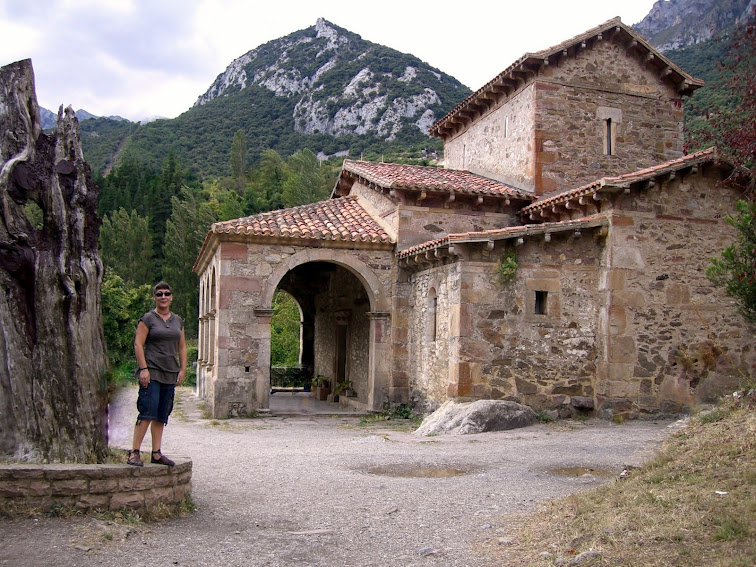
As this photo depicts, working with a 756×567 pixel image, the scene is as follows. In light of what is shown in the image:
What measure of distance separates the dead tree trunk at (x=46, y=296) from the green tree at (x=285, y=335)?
78.8 feet

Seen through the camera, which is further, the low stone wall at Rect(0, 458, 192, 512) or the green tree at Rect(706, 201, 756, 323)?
the green tree at Rect(706, 201, 756, 323)

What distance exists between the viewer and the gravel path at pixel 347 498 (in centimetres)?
464

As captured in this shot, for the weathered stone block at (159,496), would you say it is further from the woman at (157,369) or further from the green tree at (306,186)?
the green tree at (306,186)

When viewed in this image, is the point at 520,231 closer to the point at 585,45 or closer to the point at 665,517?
the point at 585,45

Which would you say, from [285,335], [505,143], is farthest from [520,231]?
[285,335]

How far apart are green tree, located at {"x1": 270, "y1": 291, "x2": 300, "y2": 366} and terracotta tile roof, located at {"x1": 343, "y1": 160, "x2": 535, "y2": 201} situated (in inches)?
585

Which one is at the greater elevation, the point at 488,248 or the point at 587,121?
the point at 587,121

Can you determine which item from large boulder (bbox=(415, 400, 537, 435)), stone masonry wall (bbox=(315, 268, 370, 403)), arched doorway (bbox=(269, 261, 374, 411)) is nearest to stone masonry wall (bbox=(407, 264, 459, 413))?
large boulder (bbox=(415, 400, 537, 435))

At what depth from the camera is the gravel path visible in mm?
4641

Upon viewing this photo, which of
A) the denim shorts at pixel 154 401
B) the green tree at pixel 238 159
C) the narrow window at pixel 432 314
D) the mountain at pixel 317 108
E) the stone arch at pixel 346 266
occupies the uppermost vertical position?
the mountain at pixel 317 108

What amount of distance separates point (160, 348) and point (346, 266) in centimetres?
886

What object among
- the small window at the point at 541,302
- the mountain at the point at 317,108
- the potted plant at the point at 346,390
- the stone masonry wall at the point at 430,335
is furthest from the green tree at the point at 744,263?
the mountain at the point at 317,108

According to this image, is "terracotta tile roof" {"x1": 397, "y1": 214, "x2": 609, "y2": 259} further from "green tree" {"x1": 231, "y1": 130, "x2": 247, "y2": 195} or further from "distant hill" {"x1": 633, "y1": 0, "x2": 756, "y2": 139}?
"green tree" {"x1": 231, "y1": 130, "x2": 247, "y2": 195}

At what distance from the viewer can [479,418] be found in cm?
1069
